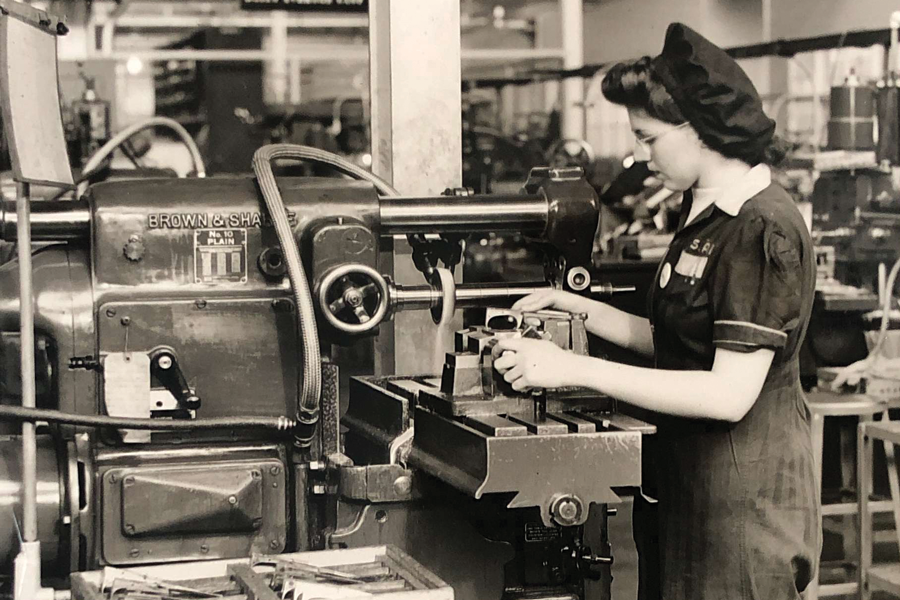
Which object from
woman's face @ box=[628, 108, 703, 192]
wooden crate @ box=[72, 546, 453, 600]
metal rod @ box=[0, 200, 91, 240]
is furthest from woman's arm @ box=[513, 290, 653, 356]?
metal rod @ box=[0, 200, 91, 240]

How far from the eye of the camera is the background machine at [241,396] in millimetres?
1620

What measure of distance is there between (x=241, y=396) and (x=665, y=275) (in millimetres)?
708

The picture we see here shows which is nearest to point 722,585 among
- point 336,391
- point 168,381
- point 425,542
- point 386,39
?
point 425,542

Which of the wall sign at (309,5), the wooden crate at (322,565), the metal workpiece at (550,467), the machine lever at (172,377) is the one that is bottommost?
the wooden crate at (322,565)

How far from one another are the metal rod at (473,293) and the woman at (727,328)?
0.06m

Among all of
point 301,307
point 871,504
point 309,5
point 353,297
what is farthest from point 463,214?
point 871,504

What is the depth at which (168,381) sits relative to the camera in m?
1.70

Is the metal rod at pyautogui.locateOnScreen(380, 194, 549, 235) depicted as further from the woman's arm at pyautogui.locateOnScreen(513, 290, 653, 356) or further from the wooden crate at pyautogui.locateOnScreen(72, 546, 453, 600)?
the wooden crate at pyautogui.locateOnScreen(72, 546, 453, 600)

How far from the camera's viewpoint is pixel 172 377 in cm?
170

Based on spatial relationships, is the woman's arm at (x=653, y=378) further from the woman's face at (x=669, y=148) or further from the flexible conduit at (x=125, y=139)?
the flexible conduit at (x=125, y=139)

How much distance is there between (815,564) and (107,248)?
118cm

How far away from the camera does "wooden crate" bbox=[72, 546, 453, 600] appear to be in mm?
1352

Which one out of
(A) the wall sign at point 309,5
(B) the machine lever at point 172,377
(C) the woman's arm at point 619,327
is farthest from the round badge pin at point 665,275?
(A) the wall sign at point 309,5

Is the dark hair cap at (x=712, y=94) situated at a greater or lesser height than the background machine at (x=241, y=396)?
greater
